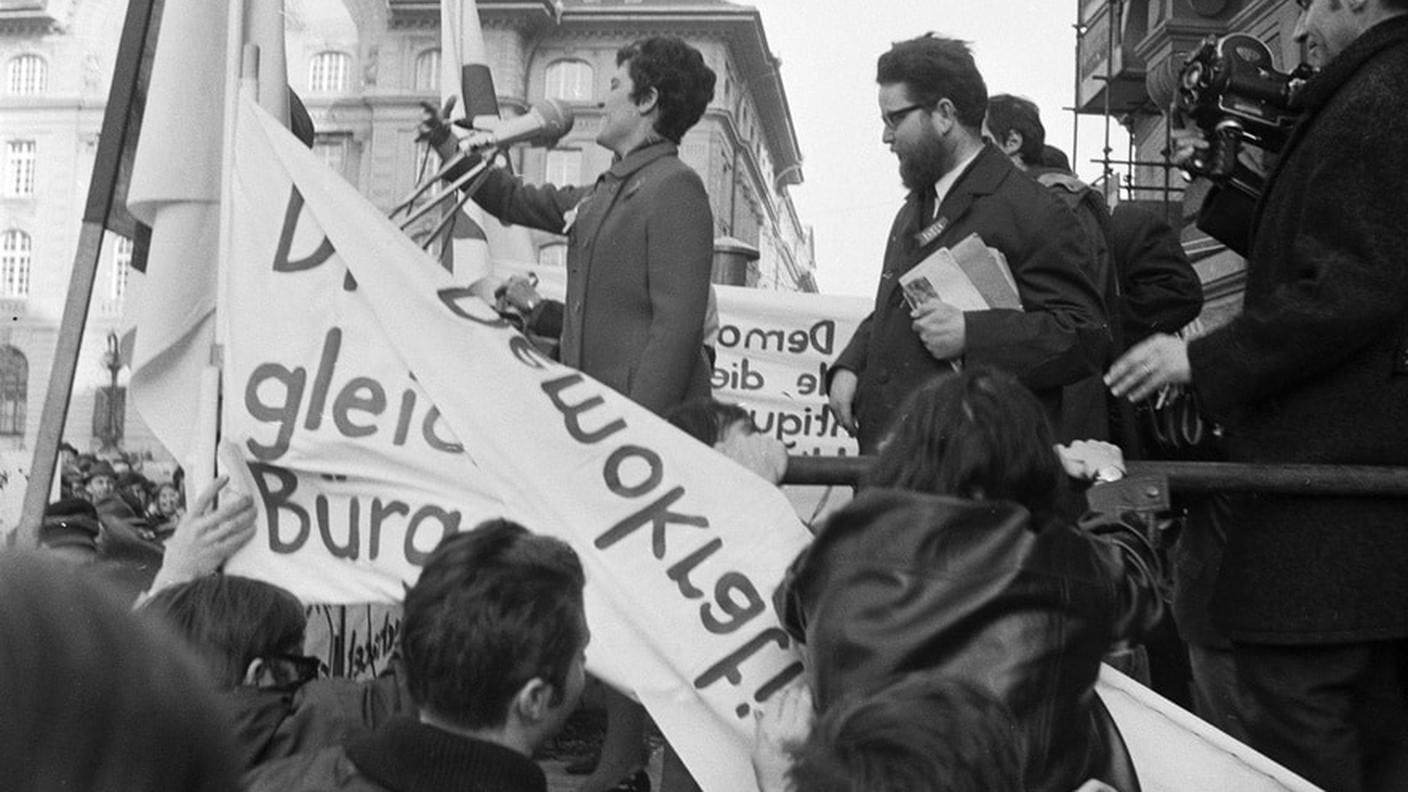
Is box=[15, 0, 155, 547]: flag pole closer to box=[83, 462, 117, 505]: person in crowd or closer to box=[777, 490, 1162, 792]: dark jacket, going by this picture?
box=[777, 490, 1162, 792]: dark jacket

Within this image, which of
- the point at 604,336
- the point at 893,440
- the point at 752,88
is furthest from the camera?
the point at 752,88

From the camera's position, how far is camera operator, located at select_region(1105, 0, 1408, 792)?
2.80 m

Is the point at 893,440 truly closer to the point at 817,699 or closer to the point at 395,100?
the point at 817,699

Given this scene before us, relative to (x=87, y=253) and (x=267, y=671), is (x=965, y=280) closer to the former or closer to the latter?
(x=267, y=671)

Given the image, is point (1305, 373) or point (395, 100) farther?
point (395, 100)

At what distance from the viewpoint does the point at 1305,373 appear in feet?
9.46

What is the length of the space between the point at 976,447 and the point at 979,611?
0.26m

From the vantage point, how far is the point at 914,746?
1872 mm

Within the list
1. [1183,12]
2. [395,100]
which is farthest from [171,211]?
[395,100]

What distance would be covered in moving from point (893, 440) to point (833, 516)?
0.57ft

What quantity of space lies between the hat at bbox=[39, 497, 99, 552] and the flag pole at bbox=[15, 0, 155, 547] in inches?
33.1

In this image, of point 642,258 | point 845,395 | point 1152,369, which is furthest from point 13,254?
point 1152,369

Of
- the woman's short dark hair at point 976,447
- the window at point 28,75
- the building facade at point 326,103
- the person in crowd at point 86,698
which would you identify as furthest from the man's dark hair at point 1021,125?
the window at point 28,75

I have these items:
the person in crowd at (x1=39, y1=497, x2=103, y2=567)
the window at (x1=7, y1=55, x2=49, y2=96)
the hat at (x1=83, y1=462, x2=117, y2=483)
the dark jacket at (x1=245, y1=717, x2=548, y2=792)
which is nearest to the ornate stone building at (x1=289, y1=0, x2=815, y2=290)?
the window at (x1=7, y1=55, x2=49, y2=96)
